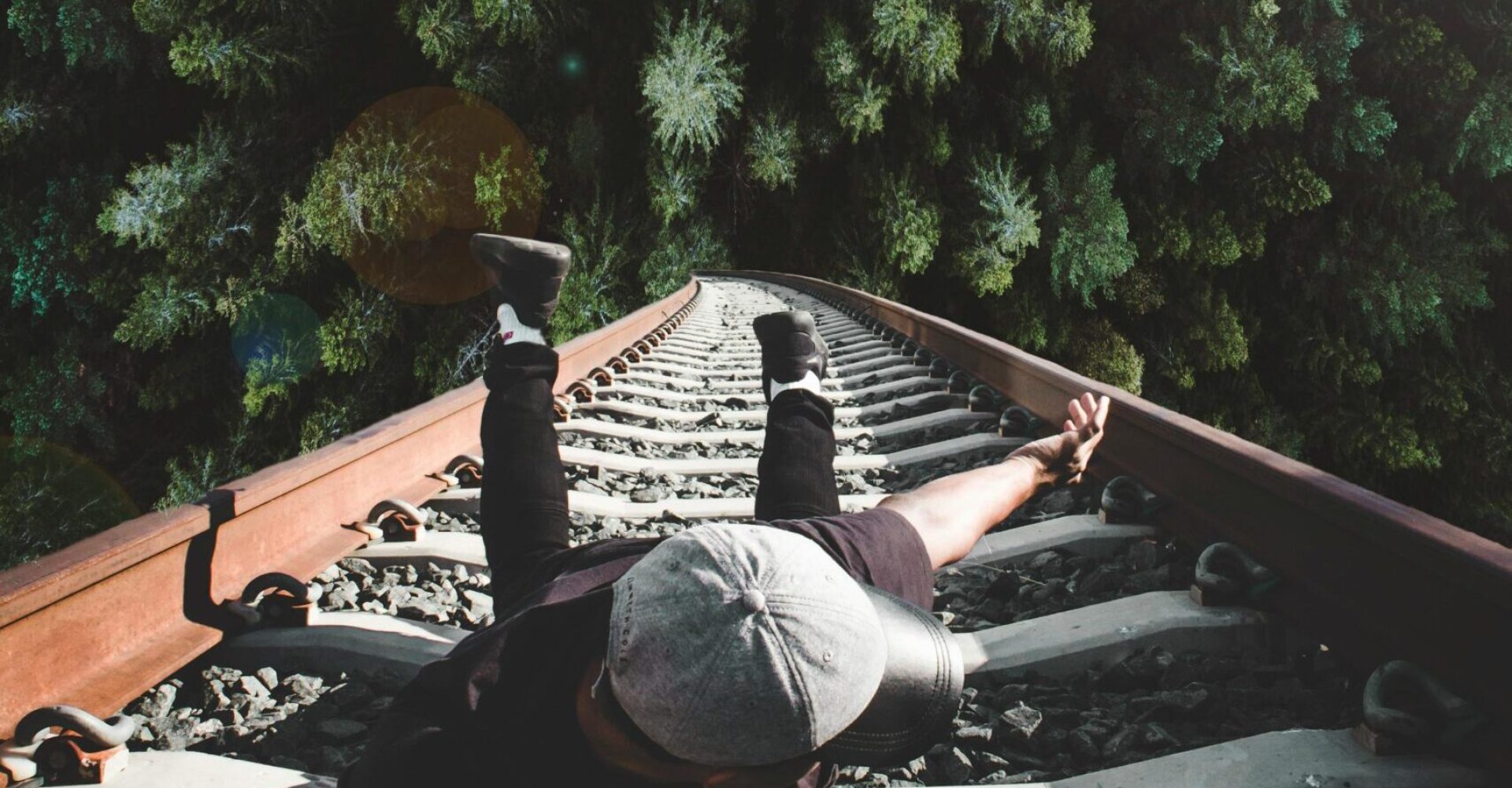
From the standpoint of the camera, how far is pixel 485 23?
14461mm

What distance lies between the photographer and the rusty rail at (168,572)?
4.02 feet

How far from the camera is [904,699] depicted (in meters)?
1.03

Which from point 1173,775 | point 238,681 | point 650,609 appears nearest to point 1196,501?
point 1173,775

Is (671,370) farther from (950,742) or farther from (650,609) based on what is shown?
(650,609)

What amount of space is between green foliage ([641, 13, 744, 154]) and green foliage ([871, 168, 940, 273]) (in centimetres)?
401

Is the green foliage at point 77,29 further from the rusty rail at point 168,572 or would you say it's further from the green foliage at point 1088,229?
the green foliage at point 1088,229

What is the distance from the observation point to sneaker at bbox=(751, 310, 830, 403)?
223 centimetres

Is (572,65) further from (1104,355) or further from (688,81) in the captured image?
(1104,355)

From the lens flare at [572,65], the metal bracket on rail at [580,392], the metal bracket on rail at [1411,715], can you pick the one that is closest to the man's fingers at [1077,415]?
the metal bracket on rail at [1411,715]

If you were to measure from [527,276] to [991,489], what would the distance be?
4.22 ft

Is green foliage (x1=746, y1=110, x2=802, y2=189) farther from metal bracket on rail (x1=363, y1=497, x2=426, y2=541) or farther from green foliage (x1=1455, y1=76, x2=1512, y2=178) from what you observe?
metal bracket on rail (x1=363, y1=497, x2=426, y2=541)

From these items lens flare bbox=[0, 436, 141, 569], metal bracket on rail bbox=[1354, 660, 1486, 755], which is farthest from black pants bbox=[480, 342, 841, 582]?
lens flare bbox=[0, 436, 141, 569]

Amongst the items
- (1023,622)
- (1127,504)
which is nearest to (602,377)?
(1127,504)

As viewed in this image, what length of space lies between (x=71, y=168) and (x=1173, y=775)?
1770 centimetres
